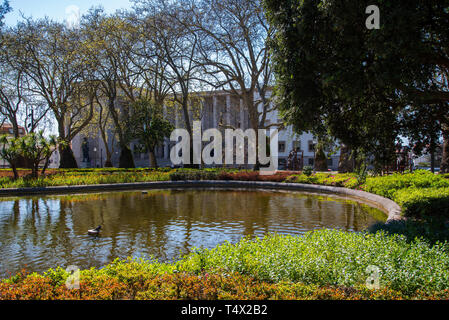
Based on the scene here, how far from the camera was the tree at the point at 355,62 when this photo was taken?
632 cm

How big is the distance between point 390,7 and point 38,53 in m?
27.3

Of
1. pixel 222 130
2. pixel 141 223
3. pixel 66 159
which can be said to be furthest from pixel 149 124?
pixel 141 223

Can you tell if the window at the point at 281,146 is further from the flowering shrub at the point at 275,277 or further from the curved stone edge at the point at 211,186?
the flowering shrub at the point at 275,277

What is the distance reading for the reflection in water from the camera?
22.4ft

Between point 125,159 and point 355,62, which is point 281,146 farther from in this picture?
point 355,62

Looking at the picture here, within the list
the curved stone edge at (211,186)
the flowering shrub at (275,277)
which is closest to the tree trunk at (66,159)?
the curved stone edge at (211,186)

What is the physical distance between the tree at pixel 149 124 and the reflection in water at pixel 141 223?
545 inches

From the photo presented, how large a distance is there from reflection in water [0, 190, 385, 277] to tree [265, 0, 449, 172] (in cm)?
272

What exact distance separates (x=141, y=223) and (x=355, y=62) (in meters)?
6.73

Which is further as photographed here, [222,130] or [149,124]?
[222,130]

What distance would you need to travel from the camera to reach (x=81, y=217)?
10633 millimetres

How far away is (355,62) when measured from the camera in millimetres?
7020

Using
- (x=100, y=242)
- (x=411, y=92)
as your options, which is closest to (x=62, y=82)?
(x=100, y=242)

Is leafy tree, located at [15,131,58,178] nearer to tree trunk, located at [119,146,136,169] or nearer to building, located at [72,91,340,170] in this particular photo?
tree trunk, located at [119,146,136,169]
